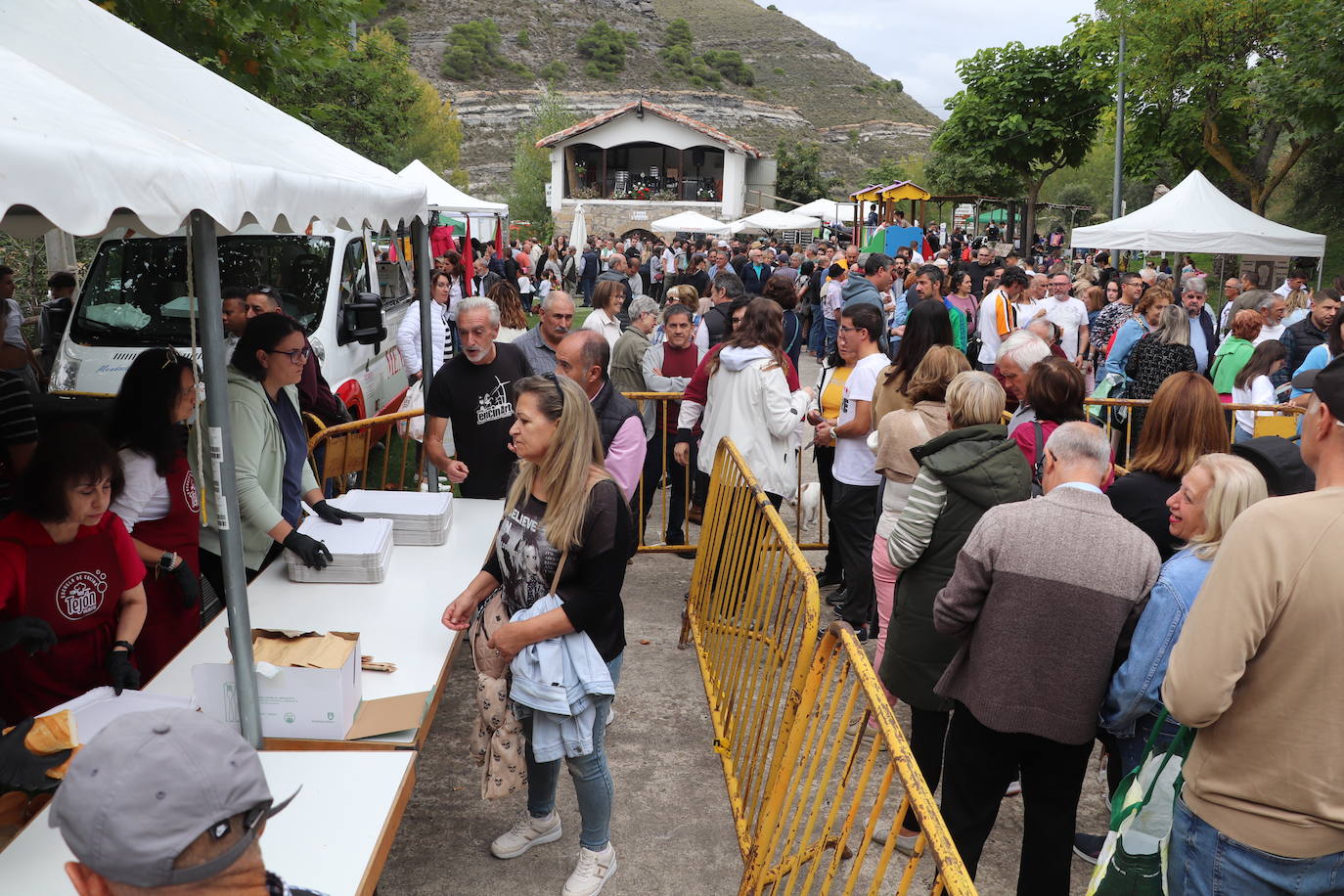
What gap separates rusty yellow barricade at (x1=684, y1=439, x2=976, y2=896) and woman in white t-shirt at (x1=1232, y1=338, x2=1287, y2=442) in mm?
4322

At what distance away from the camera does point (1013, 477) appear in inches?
145

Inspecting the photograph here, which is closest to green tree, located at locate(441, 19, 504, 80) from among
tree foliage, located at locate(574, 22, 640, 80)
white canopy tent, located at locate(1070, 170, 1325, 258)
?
tree foliage, located at locate(574, 22, 640, 80)

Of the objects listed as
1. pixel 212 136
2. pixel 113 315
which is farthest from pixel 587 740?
pixel 113 315

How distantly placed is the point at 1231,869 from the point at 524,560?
84.8 inches

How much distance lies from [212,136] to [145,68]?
69 cm

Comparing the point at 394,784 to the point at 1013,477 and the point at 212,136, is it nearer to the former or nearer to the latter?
the point at 212,136

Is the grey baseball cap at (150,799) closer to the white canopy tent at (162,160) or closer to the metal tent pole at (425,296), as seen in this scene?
the white canopy tent at (162,160)

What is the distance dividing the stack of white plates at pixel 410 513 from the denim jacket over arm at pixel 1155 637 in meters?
2.93

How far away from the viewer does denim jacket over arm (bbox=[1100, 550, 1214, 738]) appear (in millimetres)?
2953

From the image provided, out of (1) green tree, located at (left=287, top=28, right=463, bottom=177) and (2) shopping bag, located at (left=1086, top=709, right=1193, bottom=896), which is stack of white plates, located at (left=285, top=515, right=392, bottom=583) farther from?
(1) green tree, located at (left=287, top=28, right=463, bottom=177)

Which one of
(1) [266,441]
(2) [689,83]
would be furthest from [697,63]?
(1) [266,441]

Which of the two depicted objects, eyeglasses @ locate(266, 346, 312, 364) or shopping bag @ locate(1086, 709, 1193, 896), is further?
eyeglasses @ locate(266, 346, 312, 364)

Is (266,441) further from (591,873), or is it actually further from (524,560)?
(591,873)

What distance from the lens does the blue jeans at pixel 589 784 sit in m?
3.49
